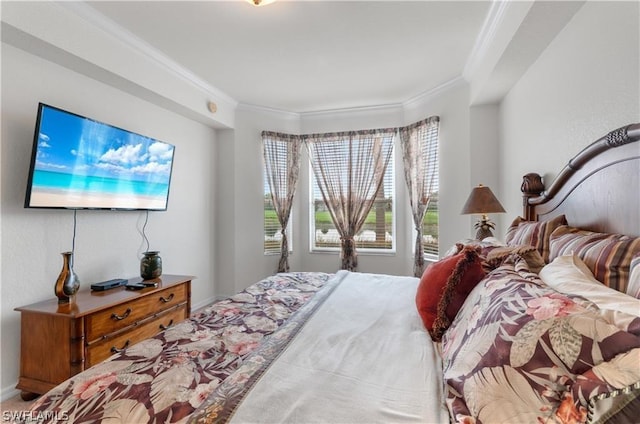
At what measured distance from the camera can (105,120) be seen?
2.61 meters

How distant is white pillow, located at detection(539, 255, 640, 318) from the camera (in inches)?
30.1

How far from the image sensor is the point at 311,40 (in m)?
2.51

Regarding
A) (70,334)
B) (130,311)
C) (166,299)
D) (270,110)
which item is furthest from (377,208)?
(70,334)

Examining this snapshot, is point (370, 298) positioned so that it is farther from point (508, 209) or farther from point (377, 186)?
point (377, 186)

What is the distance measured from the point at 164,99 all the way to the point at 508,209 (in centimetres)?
363

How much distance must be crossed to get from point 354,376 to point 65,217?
2553 millimetres

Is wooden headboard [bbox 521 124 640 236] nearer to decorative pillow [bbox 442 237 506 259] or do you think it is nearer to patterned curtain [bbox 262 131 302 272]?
decorative pillow [bbox 442 237 506 259]

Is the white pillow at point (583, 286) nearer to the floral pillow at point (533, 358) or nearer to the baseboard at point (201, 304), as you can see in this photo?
the floral pillow at point (533, 358)

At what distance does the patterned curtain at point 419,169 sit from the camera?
12.0 ft

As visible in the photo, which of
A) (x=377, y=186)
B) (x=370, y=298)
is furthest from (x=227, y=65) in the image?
(x=370, y=298)

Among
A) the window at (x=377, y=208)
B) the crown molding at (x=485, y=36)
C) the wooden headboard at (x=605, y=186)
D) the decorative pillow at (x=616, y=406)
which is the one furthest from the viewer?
the window at (x=377, y=208)

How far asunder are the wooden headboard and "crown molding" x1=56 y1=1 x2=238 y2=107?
326 centimetres

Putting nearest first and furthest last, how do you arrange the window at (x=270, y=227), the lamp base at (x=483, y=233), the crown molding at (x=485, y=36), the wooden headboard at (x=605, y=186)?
1. the wooden headboard at (x=605, y=186)
2. the crown molding at (x=485, y=36)
3. the lamp base at (x=483, y=233)
4. the window at (x=270, y=227)

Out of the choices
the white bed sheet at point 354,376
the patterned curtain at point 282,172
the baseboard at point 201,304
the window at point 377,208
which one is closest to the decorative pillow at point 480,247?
the white bed sheet at point 354,376
